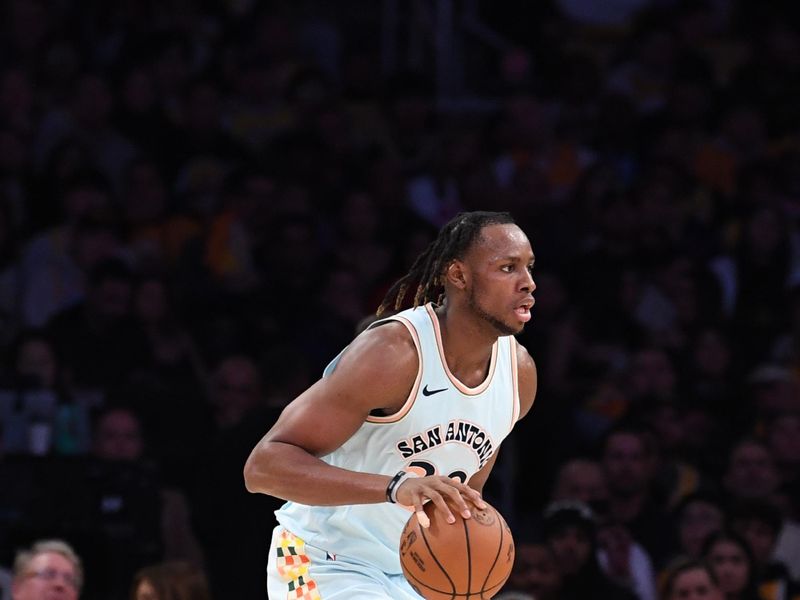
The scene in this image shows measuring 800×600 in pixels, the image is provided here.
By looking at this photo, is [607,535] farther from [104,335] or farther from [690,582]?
[104,335]

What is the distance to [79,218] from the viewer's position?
905cm

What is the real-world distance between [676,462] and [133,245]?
357 centimetres

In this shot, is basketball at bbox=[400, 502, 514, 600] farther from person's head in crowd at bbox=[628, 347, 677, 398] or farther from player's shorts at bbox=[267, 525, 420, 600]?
person's head in crowd at bbox=[628, 347, 677, 398]

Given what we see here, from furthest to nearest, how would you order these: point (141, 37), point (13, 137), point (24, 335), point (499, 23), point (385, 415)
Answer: point (499, 23) → point (141, 37) → point (13, 137) → point (24, 335) → point (385, 415)

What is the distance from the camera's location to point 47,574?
613 centimetres

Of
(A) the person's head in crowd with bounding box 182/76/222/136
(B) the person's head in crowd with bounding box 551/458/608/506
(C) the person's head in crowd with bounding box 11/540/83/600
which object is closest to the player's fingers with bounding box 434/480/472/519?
(C) the person's head in crowd with bounding box 11/540/83/600

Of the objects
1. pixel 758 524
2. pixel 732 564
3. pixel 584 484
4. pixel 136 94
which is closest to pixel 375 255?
pixel 136 94

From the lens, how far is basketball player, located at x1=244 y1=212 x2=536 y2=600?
4.27 meters

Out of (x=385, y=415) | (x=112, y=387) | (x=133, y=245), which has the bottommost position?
(x=385, y=415)

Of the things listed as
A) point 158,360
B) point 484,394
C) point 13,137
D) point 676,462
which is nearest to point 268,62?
point 13,137

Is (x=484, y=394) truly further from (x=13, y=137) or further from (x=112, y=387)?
(x=13, y=137)

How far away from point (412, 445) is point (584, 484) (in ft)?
11.4

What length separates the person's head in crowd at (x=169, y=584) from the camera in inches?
241

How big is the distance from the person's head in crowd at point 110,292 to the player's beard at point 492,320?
166 inches
